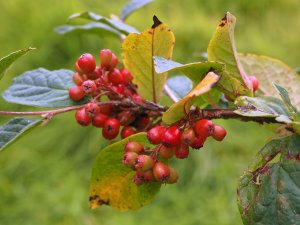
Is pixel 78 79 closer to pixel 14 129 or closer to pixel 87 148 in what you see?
pixel 14 129

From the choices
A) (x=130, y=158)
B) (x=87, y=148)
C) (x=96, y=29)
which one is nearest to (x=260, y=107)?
(x=130, y=158)

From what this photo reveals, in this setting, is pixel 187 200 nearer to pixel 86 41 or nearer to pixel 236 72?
pixel 86 41

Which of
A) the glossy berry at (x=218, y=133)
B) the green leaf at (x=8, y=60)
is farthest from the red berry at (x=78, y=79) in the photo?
the glossy berry at (x=218, y=133)

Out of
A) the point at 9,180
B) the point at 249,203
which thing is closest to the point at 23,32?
the point at 9,180

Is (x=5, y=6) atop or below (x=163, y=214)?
atop

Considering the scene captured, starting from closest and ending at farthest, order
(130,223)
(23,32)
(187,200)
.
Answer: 1. (130,223)
2. (187,200)
3. (23,32)

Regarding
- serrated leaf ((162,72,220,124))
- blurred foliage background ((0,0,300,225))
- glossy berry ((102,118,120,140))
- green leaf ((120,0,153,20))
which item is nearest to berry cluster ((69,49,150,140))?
glossy berry ((102,118,120,140))

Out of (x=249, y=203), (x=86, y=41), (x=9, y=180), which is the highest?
(x=249, y=203)
